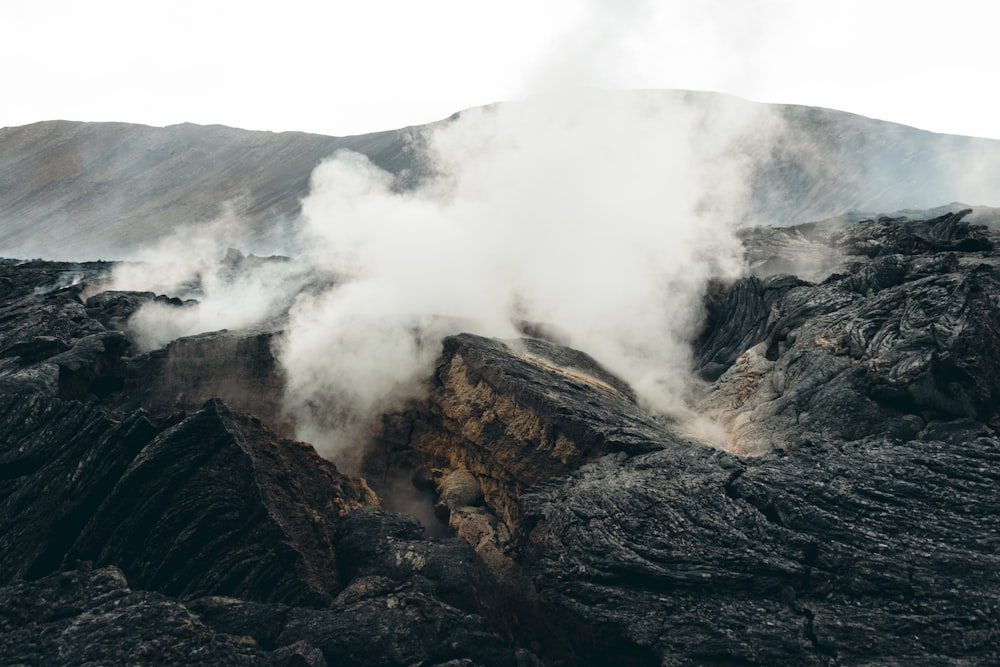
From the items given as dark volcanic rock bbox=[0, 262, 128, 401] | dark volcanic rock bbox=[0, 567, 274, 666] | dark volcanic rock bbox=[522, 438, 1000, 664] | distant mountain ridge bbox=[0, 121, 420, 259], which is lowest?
dark volcanic rock bbox=[0, 567, 274, 666]

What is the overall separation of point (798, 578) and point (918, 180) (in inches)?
1914

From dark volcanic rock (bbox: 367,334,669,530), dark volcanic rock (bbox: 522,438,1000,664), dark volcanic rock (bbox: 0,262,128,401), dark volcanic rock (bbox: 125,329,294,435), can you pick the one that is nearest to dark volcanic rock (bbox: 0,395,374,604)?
dark volcanic rock (bbox: 0,262,128,401)

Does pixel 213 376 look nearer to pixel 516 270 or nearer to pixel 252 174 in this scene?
pixel 516 270

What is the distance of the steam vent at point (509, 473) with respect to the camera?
6973 millimetres

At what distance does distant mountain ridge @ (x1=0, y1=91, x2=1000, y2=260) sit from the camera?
45125 millimetres

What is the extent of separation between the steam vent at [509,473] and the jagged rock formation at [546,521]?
36 millimetres

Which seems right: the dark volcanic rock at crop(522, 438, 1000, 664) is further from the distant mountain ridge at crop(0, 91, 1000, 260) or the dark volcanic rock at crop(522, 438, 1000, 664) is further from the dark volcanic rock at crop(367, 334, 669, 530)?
the distant mountain ridge at crop(0, 91, 1000, 260)

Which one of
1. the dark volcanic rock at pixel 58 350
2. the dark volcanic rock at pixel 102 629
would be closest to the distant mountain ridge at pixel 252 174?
the dark volcanic rock at pixel 58 350

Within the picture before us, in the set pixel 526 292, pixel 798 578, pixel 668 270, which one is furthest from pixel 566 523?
pixel 668 270

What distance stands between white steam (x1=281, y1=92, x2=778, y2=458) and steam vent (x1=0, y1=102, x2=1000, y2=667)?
0.39ft

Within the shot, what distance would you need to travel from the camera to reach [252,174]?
66625 millimetres

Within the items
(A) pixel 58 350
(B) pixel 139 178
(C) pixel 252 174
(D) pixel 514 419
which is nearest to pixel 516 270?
(D) pixel 514 419

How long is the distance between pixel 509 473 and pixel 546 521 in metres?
1.79

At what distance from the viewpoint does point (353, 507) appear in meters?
10.1
